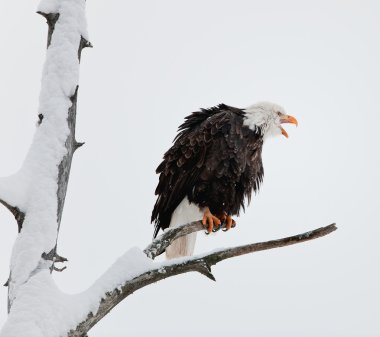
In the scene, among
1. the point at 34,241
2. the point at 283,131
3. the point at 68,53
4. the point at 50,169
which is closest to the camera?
the point at 34,241

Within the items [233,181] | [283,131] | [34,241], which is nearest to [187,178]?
[233,181]

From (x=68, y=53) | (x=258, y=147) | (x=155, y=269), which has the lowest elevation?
(x=155, y=269)

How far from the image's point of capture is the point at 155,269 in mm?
2947

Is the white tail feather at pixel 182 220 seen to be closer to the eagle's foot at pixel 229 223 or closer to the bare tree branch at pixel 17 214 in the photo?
the eagle's foot at pixel 229 223

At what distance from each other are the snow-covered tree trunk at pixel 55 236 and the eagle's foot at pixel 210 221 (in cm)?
160

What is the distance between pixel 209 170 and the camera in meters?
5.21

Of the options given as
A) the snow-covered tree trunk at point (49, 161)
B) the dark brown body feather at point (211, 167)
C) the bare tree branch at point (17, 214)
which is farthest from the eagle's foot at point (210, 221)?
the bare tree branch at point (17, 214)

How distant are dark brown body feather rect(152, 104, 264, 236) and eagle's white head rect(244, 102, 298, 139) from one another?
14cm

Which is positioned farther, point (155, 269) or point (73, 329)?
point (155, 269)

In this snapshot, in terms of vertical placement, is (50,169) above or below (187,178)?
below

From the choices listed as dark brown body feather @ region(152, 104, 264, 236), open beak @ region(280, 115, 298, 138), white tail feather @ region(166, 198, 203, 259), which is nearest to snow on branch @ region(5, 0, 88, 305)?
dark brown body feather @ region(152, 104, 264, 236)

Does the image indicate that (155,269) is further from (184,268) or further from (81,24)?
(81,24)

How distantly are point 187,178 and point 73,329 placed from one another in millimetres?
2684

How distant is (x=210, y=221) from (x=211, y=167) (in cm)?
48
